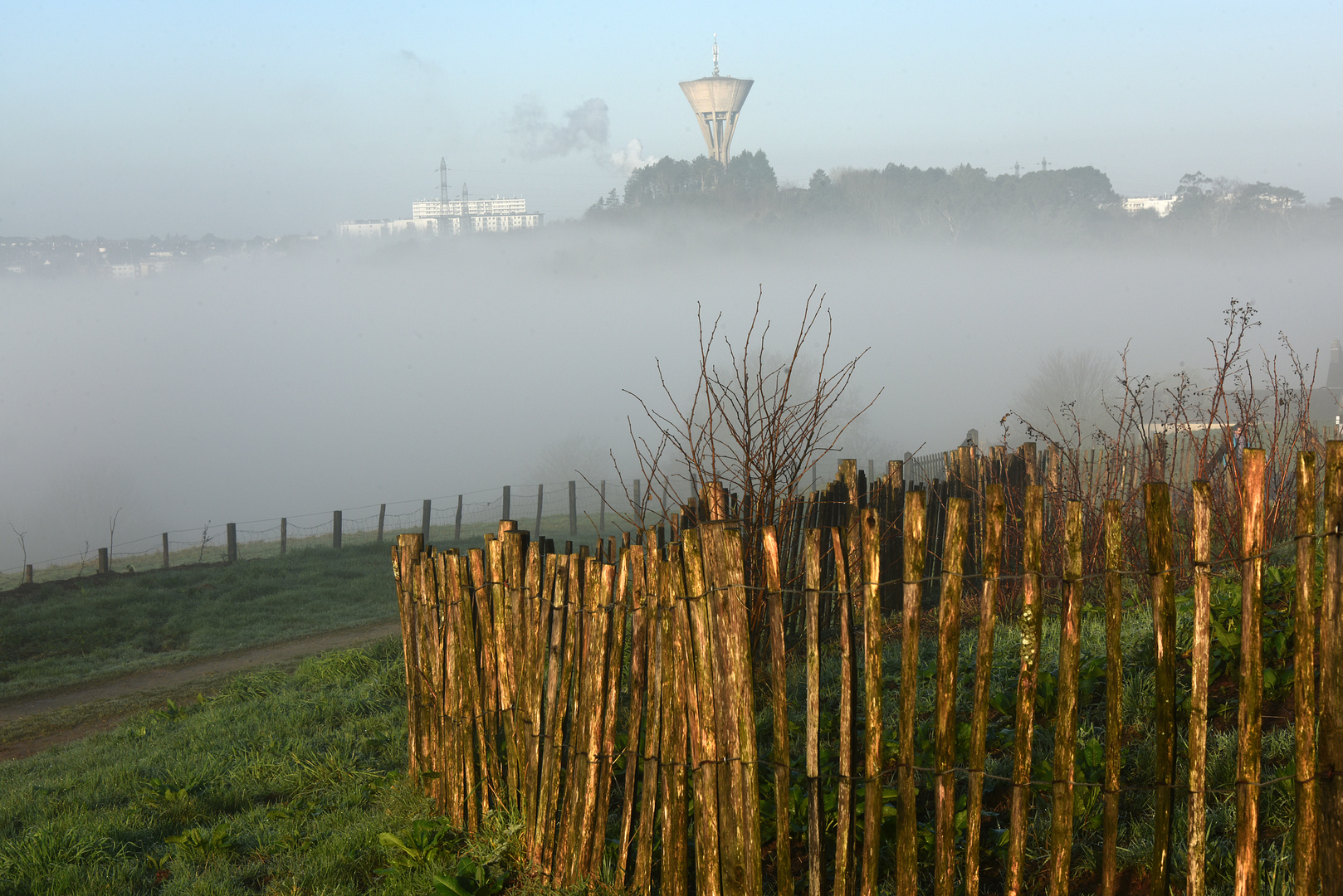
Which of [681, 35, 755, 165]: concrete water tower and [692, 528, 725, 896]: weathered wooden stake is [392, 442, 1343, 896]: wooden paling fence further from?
[681, 35, 755, 165]: concrete water tower

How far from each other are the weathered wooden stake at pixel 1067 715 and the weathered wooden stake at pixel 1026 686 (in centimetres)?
7

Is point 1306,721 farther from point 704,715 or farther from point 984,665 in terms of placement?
point 704,715

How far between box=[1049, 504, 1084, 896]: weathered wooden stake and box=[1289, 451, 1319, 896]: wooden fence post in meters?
0.49

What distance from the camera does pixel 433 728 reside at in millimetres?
4586

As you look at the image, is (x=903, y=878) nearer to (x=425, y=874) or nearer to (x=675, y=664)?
(x=675, y=664)

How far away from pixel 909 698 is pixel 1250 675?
32.8 inches

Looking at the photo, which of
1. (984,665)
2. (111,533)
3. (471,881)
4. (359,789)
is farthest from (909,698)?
(111,533)

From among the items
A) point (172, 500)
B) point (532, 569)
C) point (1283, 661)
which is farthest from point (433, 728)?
point (172, 500)

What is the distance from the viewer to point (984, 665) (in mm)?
2463

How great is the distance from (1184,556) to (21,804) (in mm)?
7189

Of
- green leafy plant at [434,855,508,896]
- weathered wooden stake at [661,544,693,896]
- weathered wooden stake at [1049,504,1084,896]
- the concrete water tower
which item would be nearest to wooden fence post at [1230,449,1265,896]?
weathered wooden stake at [1049,504,1084,896]

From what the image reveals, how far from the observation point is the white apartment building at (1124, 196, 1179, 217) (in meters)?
127

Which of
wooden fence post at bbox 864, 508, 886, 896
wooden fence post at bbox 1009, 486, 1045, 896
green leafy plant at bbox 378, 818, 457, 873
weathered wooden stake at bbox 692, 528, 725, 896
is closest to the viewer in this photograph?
wooden fence post at bbox 1009, 486, 1045, 896

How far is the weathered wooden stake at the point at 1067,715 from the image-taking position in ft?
7.84
